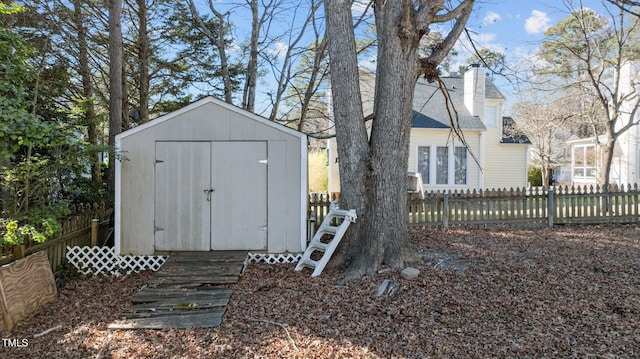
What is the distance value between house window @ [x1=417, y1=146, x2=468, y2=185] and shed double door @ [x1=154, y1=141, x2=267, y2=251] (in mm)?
9961

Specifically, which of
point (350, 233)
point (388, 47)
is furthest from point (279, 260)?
point (388, 47)

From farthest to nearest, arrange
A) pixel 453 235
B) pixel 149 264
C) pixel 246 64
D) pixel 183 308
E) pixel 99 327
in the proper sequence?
pixel 246 64 → pixel 453 235 → pixel 149 264 → pixel 183 308 → pixel 99 327

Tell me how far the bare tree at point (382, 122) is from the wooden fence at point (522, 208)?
158 inches

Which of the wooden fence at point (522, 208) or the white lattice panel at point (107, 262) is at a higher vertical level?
the wooden fence at point (522, 208)

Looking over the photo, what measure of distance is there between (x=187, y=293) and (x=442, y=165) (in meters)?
12.3

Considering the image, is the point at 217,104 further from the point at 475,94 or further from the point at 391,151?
the point at 475,94

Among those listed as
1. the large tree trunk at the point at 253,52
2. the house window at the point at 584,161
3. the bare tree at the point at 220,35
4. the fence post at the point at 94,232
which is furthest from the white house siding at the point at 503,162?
the fence post at the point at 94,232

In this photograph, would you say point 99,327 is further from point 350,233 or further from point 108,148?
point 350,233

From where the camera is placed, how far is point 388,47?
18.2 feet

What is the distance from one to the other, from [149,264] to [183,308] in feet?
7.75

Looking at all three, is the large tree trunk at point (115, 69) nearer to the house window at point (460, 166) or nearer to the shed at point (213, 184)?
the shed at point (213, 184)

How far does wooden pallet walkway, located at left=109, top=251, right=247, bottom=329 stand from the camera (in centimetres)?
406

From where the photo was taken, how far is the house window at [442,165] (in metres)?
15.0

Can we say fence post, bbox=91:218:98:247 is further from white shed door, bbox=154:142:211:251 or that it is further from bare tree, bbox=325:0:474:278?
bare tree, bbox=325:0:474:278
